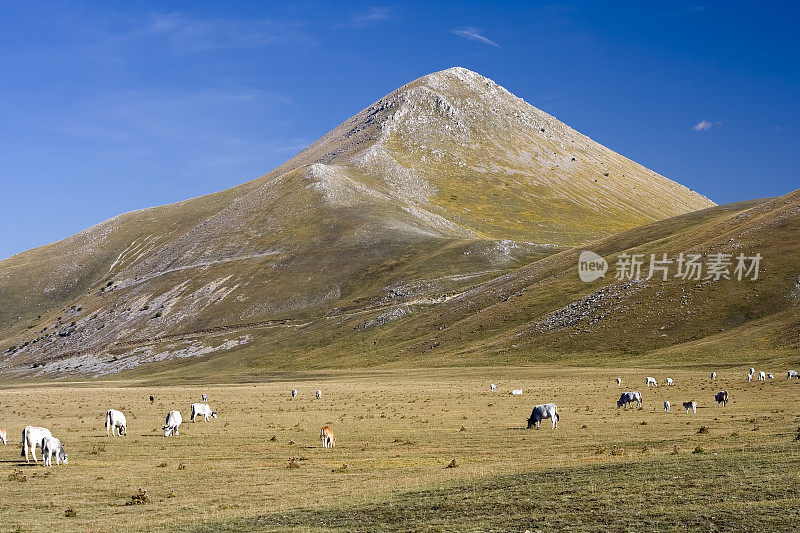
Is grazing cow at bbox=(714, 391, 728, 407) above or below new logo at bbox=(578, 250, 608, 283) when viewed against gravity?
below

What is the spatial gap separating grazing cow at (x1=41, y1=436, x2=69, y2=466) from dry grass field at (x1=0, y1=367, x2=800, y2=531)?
78 cm

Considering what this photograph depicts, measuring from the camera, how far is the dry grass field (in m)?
19.5

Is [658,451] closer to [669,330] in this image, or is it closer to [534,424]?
[534,424]

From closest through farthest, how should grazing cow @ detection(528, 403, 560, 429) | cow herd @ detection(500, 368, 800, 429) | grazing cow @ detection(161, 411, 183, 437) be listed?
grazing cow @ detection(528, 403, 560, 429) → cow herd @ detection(500, 368, 800, 429) → grazing cow @ detection(161, 411, 183, 437)

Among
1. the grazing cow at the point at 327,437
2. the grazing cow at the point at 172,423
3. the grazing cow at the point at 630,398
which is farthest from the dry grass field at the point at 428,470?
the grazing cow at the point at 630,398

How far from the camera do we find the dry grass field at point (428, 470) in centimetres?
1950

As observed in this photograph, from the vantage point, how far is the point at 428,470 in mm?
28547

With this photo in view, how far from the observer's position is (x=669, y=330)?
354 feet

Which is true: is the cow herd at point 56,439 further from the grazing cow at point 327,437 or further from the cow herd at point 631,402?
the cow herd at point 631,402

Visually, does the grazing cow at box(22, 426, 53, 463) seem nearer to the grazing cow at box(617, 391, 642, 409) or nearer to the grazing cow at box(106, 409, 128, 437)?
the grazing cow at box(106, 409, 128, 437)

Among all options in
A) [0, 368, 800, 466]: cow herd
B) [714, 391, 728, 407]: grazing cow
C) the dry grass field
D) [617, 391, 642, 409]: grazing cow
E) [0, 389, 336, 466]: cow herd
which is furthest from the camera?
[617, 391, 642, 409]: grazing cow

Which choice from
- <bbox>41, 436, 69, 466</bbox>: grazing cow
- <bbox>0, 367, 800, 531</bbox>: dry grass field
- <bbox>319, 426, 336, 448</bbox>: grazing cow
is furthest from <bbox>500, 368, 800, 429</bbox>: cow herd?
<bbox>41, 436, 69, 466</bbox>: grazing cow

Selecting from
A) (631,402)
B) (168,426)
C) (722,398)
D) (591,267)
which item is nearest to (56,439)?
(168,426)

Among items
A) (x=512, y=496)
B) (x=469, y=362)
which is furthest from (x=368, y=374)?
(x=512, y=496)
